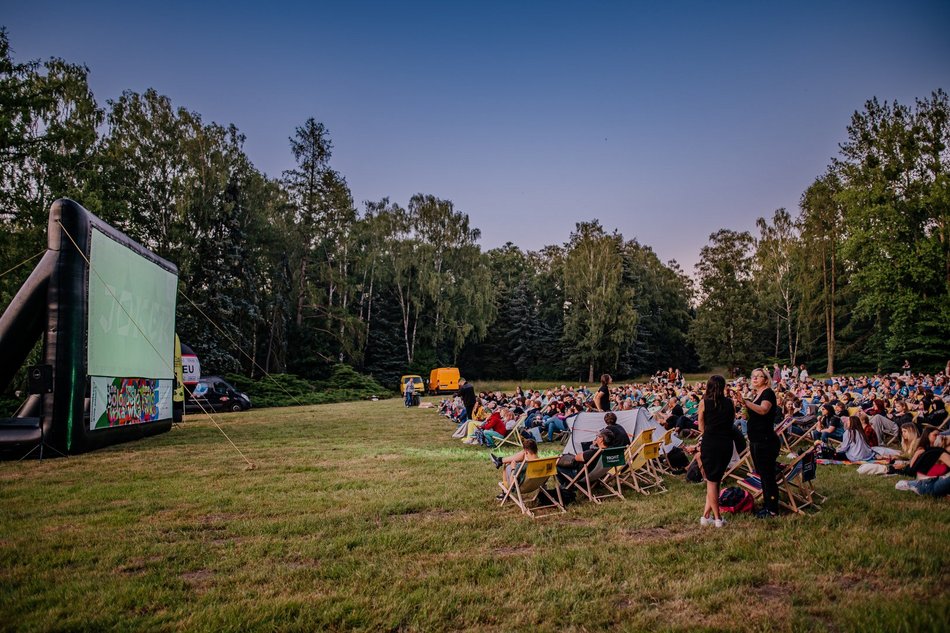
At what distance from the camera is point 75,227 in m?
11.2

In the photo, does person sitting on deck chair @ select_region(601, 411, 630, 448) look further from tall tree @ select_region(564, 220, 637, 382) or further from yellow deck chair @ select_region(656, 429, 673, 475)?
tall tree @ select_region(564, 220, 637, 382)

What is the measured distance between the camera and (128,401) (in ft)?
43.1

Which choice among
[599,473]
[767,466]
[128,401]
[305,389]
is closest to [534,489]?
[599,473]

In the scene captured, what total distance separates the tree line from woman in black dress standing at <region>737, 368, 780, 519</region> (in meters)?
17.7

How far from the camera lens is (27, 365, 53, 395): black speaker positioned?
1044 centimetres

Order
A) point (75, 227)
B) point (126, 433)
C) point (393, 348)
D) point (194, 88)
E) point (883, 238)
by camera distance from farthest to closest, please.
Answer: point (393, 348) → point (883, 238) → point (194, 88) → point (126, 433) → point (75, 227)

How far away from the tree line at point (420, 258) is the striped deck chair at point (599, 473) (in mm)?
15726

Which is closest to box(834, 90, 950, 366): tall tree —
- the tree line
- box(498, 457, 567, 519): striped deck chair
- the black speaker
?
the tree line

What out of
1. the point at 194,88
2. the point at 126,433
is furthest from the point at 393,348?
the point at 126,433

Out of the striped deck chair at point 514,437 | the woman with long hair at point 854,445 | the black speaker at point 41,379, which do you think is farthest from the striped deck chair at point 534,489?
the black speaker at point 41,379

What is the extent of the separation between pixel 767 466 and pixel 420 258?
37385mm

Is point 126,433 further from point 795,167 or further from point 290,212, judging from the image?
point 795,167

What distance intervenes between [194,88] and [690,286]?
57280mm

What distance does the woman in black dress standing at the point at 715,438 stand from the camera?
5.72m
